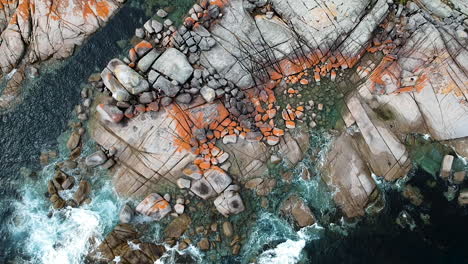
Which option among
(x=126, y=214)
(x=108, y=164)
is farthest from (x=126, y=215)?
(x=108, y=164)

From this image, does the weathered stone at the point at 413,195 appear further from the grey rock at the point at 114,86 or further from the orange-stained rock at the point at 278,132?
the grey rock at the point at 114,86

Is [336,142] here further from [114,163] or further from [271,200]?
[114,163]

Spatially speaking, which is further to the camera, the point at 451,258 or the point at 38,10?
the point at 38,10

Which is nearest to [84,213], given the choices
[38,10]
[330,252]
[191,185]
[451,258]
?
[191,185]

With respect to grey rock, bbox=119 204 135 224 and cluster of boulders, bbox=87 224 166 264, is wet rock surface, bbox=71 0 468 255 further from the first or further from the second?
cluster of boulders, bbox=87 224 166 264

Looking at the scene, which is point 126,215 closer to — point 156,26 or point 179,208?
point 179,208

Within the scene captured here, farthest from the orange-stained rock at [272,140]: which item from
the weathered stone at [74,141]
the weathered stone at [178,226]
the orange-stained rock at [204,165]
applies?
the weathered stone at [74,141]

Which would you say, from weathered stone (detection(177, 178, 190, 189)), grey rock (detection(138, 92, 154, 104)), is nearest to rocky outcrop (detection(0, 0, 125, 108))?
grey rock (detection(138, 92, 154, 104))
